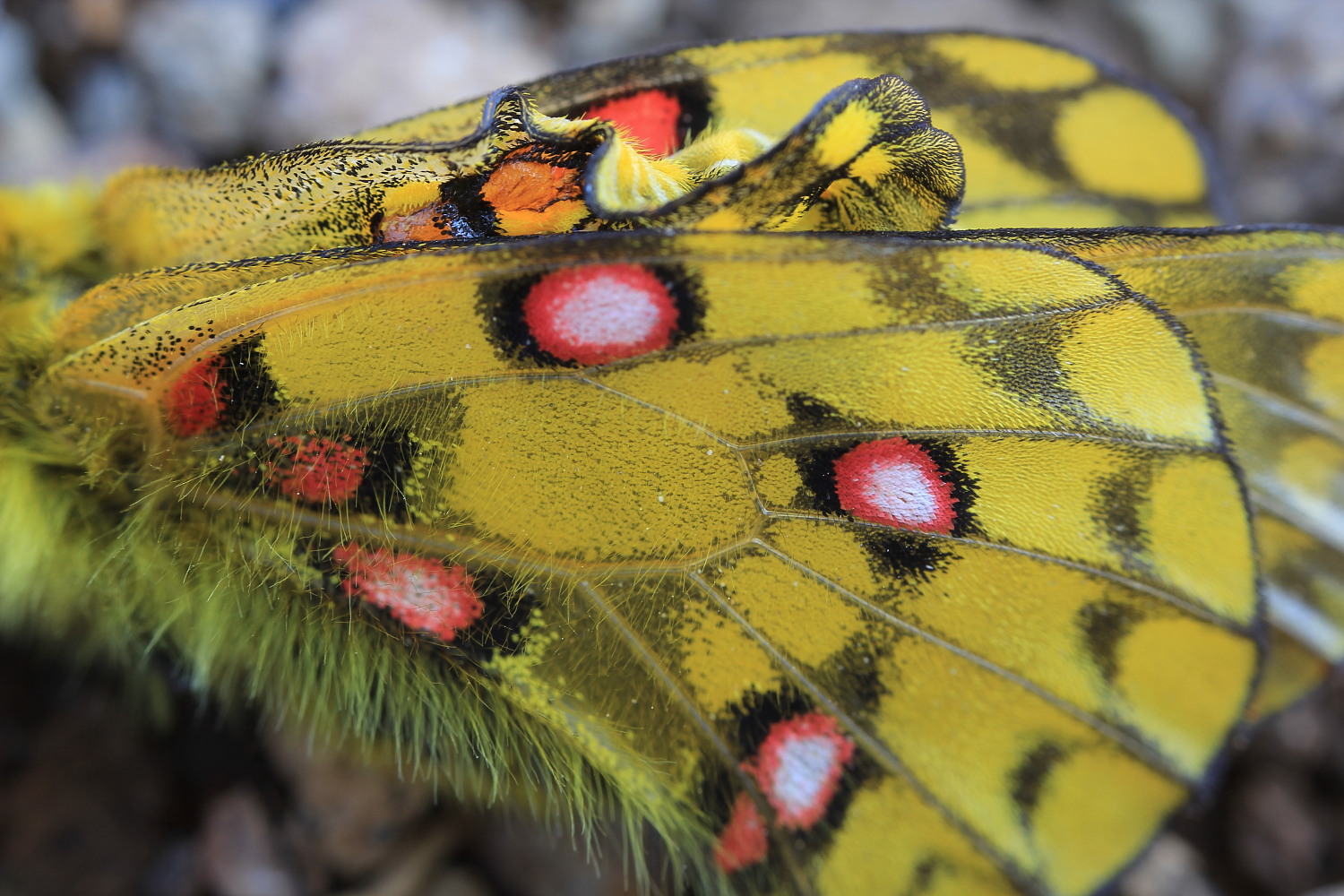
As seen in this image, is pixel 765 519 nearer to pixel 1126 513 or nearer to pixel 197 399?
pixel 1126 513

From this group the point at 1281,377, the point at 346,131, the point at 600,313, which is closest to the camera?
the point at 600,313

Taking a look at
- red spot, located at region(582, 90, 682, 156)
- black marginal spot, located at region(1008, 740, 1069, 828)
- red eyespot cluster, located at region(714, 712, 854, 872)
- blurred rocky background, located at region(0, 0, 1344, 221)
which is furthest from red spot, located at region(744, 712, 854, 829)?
blurred rocky background, located at region(0, 0, 1344, 221)

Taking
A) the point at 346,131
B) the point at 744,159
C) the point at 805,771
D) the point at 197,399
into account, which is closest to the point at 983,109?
the point at 744,159

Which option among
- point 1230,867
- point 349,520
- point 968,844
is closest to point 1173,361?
point 968,844

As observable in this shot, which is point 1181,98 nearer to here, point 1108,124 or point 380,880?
point 1108,124

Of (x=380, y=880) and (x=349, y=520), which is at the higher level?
(x=349, y=520)

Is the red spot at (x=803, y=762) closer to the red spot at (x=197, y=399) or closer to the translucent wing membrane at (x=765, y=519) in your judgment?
the translucent wing membrane at (x=765, y=519)

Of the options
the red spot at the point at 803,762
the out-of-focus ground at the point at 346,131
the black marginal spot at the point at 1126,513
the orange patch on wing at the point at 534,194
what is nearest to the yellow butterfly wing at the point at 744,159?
the orange patch on wing at the point at 534,194

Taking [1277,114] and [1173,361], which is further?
[1277,114]
